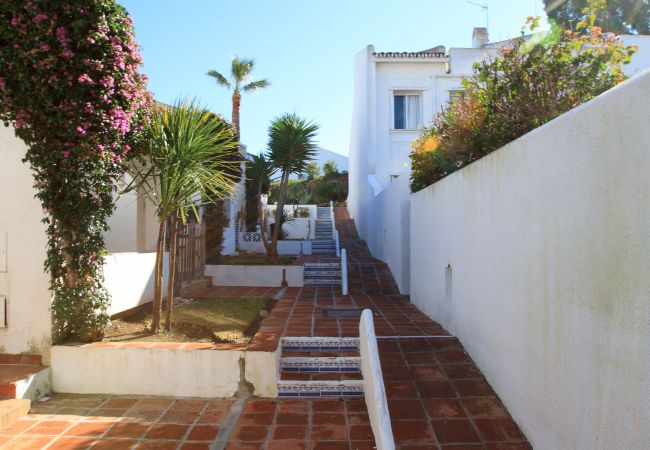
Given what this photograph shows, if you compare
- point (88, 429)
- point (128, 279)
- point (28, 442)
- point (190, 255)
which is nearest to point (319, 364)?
point (88, 429)

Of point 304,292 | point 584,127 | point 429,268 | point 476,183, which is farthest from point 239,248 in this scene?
point 584,127

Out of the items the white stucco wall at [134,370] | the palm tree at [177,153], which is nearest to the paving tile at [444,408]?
the white stucco wall at [134,370]

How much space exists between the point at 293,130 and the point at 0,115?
7.95 meters

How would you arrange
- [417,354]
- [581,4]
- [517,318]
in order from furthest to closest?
[581,4]
[417,354]
[517,318]

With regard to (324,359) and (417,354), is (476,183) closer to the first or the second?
(417,354)

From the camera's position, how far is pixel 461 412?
12.9 feet

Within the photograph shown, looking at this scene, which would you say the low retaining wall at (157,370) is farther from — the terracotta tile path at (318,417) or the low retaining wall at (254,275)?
the low retaining wall at (254,275)

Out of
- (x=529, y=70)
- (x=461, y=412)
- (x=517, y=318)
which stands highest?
(x=529, y=70)

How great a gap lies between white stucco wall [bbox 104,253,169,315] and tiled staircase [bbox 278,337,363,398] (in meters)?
2.39

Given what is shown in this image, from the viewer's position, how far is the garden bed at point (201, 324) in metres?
5.35

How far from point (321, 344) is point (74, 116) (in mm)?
3688

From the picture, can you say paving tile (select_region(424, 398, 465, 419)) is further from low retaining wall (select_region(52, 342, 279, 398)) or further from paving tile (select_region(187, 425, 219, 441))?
paving tile (select_region(187, 425, 219, 441))

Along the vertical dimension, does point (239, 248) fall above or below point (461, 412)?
above

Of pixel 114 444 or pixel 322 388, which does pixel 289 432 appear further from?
pixel 114 444
